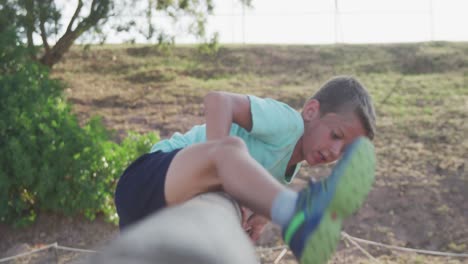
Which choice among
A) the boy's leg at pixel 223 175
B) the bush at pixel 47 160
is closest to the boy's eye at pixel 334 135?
the boy's leg at pixel 223 175

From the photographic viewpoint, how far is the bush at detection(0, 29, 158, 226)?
646cm

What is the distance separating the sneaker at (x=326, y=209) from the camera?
194 centimetres

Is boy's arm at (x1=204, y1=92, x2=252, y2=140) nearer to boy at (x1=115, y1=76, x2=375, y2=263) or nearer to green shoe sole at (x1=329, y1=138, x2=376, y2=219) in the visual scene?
boy at (x1=115, y1=76, x2=375, y2=263)

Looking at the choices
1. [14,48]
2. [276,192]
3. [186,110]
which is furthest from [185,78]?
[276,192]

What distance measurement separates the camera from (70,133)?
6.56 metres

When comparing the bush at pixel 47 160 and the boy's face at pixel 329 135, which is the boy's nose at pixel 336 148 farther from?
the bush at pixel 47 160

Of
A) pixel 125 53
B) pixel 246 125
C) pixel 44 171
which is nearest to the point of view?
pixel 246 125

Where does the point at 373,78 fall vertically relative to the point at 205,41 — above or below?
below

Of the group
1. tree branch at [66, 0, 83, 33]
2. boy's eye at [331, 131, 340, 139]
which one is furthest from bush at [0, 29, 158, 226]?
boy's eye at [331, 131, 340, 139]

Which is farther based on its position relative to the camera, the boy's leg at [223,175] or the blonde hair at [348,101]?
the blonde hair at [348,101]

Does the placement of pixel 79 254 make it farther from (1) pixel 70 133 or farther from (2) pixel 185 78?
(2) pixel 185 78

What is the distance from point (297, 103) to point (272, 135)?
684 centimetres

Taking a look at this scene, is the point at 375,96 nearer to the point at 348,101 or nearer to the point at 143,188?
the point at 348,101

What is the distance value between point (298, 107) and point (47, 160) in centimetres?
401
